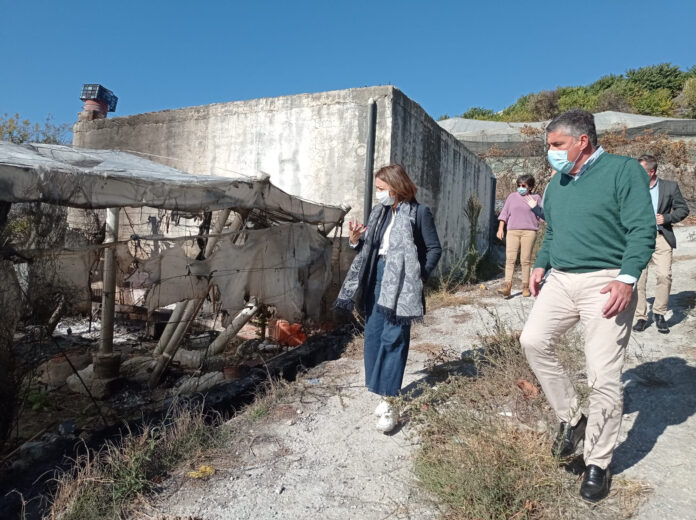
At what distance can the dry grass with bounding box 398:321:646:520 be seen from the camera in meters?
1.95

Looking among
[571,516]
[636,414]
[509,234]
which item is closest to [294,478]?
[571,516]

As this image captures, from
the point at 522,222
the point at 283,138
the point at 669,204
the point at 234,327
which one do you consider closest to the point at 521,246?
the point at 522,222

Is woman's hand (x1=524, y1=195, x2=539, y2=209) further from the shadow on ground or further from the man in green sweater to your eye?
the man in green sweater

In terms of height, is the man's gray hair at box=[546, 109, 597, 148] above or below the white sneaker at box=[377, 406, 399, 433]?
above

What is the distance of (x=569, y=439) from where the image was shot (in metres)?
2.25

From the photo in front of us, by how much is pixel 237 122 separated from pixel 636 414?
21.2 feet

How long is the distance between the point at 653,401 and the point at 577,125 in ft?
7.00

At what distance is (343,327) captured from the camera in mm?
5465

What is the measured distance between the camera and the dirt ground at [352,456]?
6.97 feet

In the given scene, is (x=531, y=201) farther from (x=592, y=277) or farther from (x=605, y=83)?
(x=605, y=83)

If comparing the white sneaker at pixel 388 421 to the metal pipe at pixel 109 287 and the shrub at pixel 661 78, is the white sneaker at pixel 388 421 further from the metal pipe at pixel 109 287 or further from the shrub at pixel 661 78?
the shrub at pixel 661 78

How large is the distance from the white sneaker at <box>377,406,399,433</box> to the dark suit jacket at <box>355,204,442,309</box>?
727mm

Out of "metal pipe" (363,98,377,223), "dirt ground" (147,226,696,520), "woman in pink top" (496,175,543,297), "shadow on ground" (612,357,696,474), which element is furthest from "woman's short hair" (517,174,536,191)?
"shadow on ground" (612,357,696,474)

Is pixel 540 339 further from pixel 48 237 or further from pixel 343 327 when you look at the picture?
pixel 343 327
